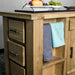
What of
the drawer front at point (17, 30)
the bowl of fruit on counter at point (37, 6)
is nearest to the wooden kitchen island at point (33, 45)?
the drawer front at point (17, 30)

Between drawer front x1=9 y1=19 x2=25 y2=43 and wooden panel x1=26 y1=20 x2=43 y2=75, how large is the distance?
0.07 m

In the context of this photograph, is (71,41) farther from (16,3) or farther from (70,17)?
(16,3)

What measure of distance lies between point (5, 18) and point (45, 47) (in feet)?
1.87

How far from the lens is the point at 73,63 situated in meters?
1.83

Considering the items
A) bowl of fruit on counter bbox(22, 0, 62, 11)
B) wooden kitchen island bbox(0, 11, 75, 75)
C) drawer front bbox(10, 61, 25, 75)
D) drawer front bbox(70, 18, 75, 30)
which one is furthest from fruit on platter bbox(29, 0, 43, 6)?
drawer front bbox(10, 61, 25, 75)

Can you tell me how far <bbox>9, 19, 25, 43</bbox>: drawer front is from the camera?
4.85ft

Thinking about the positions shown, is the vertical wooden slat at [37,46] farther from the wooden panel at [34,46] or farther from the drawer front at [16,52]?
the drawer front at [16,52]

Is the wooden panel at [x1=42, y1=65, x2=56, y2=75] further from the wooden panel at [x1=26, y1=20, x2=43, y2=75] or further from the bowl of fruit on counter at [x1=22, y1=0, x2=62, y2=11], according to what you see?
the bowl of fruit on counter at [x1=22, y1=0, x2=62, y2=11]

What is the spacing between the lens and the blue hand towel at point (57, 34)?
1.55m

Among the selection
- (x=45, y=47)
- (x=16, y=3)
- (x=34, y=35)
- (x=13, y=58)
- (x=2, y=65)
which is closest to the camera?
(x=34, y=35)

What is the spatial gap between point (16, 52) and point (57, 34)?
17.8 inches

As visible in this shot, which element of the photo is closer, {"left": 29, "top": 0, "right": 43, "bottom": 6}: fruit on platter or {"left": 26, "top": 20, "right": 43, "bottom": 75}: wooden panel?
{"left": 26, "top": 20, "right": 43, "bottom": 75}: wooden panel

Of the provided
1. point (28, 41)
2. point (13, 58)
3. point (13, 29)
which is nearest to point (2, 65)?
point (13, 58)

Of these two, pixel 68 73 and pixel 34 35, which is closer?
pixel 34 35
